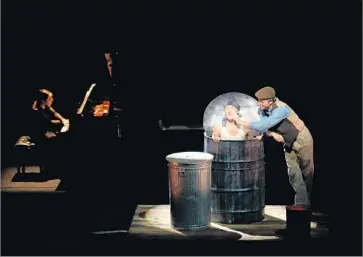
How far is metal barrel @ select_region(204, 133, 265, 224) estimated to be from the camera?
1252 centimetres

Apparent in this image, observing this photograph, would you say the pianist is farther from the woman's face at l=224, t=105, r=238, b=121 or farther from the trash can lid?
the woman's face at l=224, t=105, r=238, b=121

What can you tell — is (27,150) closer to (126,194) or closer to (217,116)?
(126,194)

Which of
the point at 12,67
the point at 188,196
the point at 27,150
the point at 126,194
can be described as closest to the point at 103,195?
the point at 126,194

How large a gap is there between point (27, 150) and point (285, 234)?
551 centimetres

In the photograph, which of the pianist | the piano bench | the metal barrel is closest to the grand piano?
the pianist

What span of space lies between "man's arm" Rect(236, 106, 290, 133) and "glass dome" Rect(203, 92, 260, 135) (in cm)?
19

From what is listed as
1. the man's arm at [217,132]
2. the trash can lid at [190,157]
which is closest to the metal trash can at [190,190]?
the trash can lid at [190,157]

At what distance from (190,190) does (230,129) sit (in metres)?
0.96

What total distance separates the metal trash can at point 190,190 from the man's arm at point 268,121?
656 millimetres

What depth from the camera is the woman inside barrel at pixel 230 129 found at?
41.2ft

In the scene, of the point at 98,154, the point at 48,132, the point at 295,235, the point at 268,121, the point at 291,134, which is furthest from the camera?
the point at 48,132

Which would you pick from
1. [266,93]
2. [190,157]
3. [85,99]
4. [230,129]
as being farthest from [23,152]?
[266,93]

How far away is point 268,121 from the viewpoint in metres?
12.6

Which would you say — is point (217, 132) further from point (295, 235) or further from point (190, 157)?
point (295, 235)
